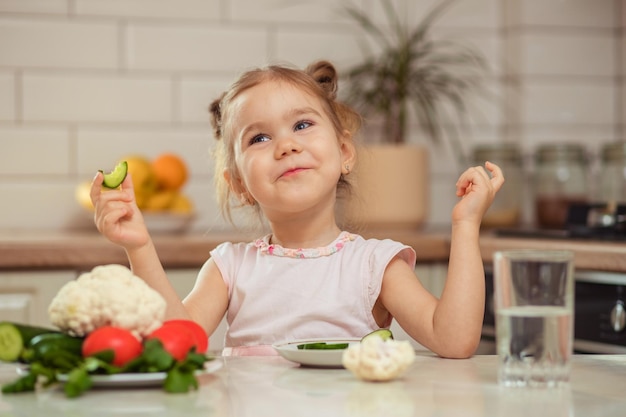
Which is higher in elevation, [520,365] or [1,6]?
[1,6]

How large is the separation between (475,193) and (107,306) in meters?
0.50

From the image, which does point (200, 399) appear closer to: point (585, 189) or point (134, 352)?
point (134, 352)

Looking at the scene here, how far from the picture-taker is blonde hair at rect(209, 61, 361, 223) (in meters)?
1.52

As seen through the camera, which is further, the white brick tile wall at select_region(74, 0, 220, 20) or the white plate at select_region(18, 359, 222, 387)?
the white brick tile wall at select_region(74, 0, 220, 20)

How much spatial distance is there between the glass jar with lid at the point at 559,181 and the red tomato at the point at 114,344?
1861mm

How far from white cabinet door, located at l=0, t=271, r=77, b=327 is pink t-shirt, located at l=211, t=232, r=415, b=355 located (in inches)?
28.5

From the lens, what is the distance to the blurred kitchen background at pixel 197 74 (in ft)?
8.63

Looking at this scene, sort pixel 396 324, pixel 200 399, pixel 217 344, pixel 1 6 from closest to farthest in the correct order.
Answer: pixel 200 399, pixel 396 324, pixel 217 344, pixel 1 6

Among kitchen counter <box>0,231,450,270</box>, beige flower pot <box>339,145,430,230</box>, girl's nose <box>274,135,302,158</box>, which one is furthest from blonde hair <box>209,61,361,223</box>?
beige flower pot <box>339,145,430,230</box>

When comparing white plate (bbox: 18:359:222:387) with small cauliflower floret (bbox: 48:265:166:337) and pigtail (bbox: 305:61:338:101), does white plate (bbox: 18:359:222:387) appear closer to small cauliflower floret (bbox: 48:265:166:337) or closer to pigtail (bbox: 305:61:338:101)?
small cauliflower floret (bbox: 48:265:166:337)

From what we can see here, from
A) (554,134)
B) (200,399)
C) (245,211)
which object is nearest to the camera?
(200,399)

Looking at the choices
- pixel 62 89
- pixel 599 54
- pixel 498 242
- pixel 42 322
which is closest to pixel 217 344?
pixel 42 322

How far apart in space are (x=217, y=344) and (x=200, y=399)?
92 cm

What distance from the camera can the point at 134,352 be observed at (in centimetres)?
90
